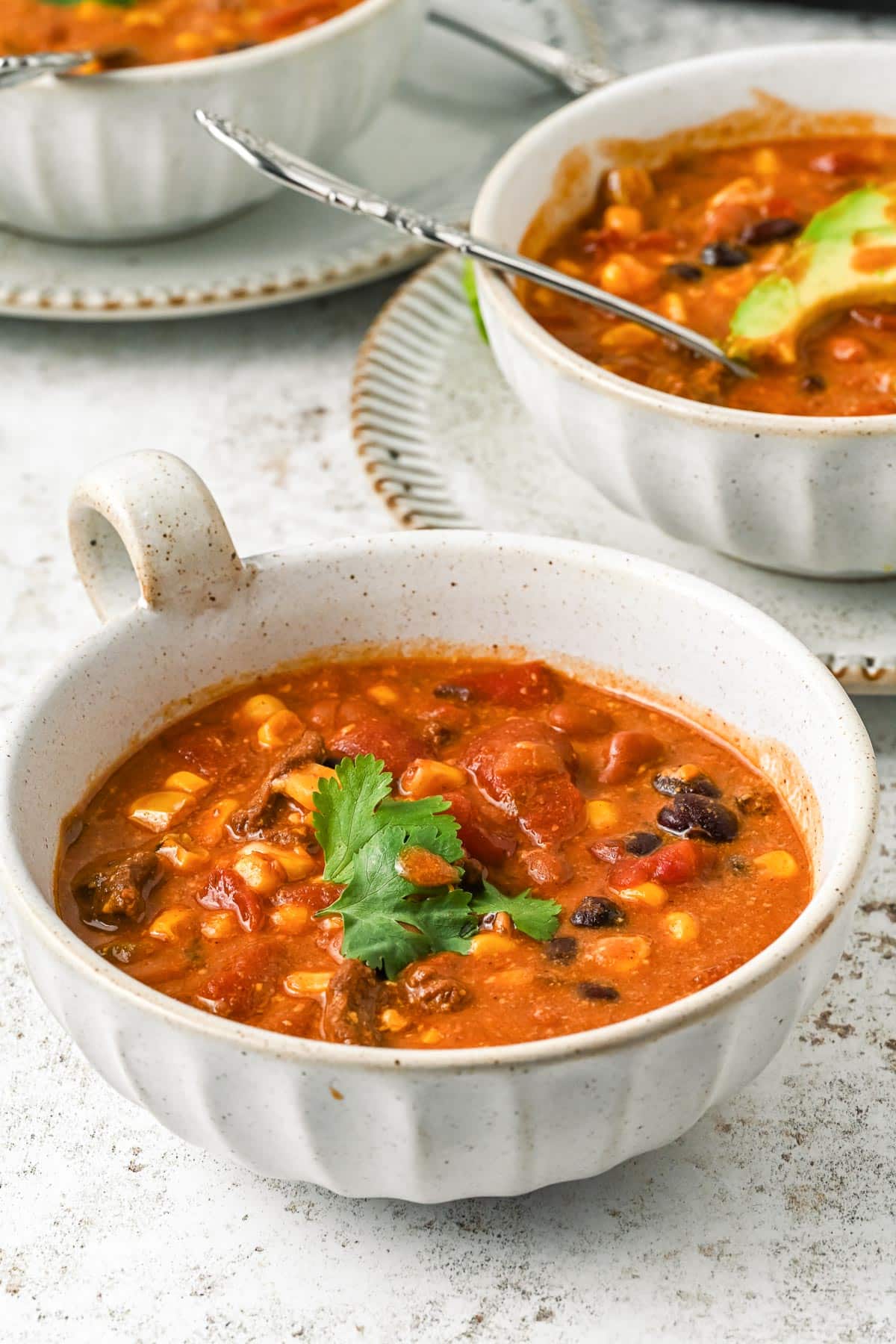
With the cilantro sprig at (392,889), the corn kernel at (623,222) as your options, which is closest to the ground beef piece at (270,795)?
the cilantro sprig at (392,889)

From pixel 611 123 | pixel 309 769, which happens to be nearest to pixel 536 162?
pixel 611 123

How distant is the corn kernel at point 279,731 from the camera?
2.62m

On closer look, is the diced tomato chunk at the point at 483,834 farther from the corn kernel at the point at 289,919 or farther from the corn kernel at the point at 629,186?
the corn kernel at the point at 629,186

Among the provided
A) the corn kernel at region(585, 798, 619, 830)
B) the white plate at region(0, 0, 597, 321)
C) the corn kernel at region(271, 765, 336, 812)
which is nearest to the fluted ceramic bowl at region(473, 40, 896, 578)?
the white plate at region(0, 0, 597, 321)

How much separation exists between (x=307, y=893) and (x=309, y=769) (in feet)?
0.75

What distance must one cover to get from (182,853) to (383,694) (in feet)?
1.50

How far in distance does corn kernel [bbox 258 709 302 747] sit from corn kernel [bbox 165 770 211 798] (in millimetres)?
111

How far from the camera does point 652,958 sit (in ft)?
7.18

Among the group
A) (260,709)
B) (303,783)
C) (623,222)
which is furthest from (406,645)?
(623,222)

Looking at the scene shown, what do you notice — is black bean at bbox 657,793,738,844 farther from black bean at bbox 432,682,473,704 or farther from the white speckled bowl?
black bean at bbox 432,682,473,704

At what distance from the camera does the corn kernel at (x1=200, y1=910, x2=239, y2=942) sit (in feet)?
7.45

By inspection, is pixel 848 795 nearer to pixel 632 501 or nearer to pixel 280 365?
pixel 632 501

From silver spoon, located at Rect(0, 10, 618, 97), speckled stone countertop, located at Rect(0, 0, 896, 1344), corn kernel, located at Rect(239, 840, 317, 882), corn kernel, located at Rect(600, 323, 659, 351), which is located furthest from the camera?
silver spoon, located at Rect(0, 10, 618, 97)

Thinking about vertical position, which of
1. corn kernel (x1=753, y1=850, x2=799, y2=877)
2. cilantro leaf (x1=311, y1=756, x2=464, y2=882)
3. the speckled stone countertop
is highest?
cilantro leaf (x1=311, y1=756, x2=464, y2=882)
